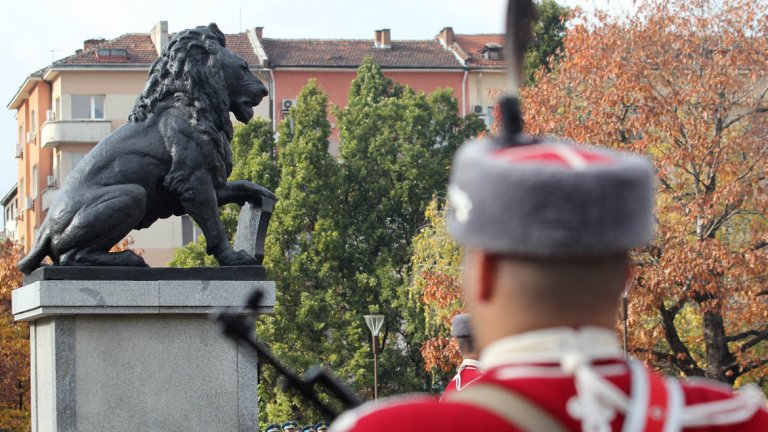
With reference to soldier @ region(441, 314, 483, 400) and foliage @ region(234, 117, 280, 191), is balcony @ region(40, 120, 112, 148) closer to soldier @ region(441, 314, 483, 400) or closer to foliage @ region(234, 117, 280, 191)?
foliage @ region(234, 117, 280, 191)

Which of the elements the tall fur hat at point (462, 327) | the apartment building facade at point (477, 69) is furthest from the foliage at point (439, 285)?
the apartment building facade at point (477, 69)

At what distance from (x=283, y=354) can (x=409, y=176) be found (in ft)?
28.0

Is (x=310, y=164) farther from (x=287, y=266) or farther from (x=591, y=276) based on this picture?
(x=591, y=276)

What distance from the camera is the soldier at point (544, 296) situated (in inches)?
85.4

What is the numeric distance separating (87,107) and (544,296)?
193ft

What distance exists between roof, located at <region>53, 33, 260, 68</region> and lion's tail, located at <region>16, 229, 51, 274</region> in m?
48.0

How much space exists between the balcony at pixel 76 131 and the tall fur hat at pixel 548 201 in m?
57.8

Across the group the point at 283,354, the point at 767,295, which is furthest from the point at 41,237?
the point at 283,354

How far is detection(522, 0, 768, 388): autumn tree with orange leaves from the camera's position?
78.2 feet

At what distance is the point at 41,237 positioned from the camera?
1044cm

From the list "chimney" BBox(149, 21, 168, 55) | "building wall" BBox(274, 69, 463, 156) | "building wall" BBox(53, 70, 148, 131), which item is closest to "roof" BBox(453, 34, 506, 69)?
"building wall" BBox(274, 69, 463, 156)

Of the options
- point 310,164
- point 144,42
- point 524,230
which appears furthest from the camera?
point 144,42

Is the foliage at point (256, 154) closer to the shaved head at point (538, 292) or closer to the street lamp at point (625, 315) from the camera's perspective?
the street lamp at point (625, 315)

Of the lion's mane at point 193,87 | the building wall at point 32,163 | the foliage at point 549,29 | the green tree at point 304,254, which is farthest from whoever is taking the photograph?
the building wall at point 32,163
